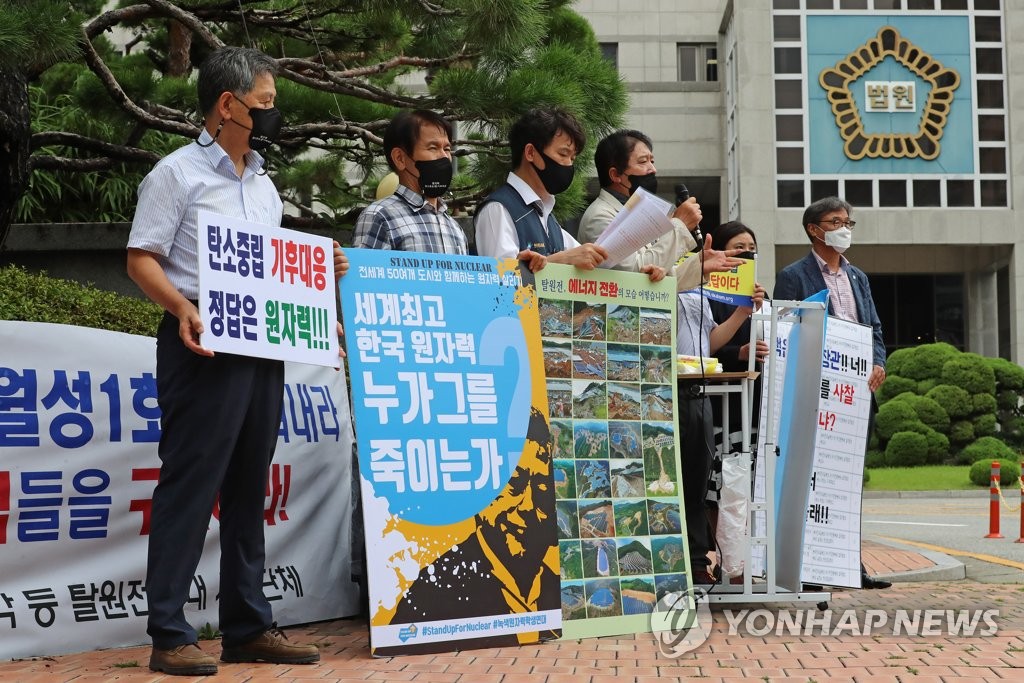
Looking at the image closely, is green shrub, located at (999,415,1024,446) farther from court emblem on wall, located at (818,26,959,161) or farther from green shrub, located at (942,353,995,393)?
court emblem on wall, located at (818,26,959,161)

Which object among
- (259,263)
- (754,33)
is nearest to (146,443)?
(259,263)

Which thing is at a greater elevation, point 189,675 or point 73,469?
point 73,469

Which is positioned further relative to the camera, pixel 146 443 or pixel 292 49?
pixel 292 49

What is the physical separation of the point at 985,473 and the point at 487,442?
17.8 meters

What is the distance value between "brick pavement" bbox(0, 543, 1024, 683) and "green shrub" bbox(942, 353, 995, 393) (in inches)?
819

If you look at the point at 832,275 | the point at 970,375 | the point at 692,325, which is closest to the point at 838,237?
the point at 832,275

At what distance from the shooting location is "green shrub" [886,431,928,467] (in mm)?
24094

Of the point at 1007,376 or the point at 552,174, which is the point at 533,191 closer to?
the point at 552,174

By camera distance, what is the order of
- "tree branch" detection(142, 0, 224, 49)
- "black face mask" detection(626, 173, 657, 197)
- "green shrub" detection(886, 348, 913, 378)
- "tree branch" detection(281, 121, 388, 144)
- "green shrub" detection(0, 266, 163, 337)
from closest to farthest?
"black face mask" detection(626, 173, 657, 197), "green shrub" detection(0, 266, 163, 337), "tree branch" detection(142, 0, 224, 49), "tree branch" detection(281, 121, 388, 144), "green shrub" detection(886, 348, 913, 378)

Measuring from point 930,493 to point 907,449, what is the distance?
4786 millimetres

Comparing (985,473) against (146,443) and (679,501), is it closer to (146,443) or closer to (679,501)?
(679,501)

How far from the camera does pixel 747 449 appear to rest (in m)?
5.50

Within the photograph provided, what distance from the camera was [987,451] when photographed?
23562mm

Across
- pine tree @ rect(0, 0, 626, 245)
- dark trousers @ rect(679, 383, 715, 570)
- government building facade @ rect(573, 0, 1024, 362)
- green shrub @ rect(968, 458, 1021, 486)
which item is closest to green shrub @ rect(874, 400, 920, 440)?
green shrub @ rect(968, 458, 1021, 486)
